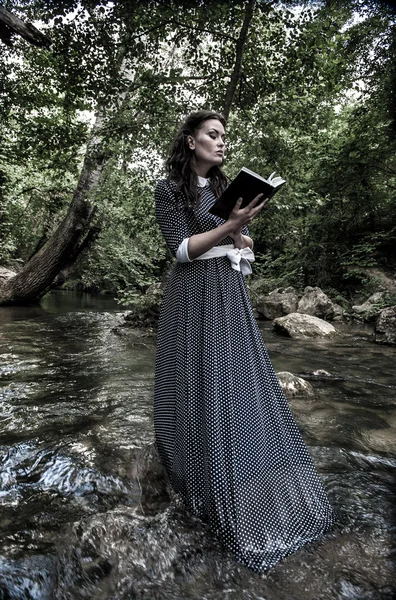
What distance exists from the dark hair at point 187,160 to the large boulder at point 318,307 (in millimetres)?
9839

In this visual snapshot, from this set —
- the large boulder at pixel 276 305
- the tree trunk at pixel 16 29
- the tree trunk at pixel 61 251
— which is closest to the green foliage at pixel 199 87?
the tree trunk at pixel 61 251

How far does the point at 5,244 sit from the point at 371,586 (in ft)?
57.8

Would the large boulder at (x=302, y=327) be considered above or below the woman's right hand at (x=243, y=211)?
below

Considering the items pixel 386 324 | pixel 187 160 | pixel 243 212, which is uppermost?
pixel 187 160

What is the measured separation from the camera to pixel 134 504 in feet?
6.80

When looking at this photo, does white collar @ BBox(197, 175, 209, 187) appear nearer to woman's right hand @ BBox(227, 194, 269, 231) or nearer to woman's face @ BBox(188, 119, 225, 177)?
woman's face @ BBox(188, 119, 225, 177)

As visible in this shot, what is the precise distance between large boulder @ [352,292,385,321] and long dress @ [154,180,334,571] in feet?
30.0

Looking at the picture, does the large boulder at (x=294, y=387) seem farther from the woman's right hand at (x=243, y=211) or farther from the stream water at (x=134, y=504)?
the woman's right hand at (x=243, y=211)

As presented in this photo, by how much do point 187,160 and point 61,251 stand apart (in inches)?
350

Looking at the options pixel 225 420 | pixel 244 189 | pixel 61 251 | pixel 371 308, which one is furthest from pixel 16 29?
pixel 371 308

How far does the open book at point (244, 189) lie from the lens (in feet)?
5.14

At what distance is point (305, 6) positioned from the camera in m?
5.38

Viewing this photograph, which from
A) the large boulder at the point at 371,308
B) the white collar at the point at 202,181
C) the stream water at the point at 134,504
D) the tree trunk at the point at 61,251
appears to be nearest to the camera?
the stream water at the point at 134,504

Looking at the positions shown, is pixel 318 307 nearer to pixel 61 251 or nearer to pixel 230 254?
pixel 61 251
